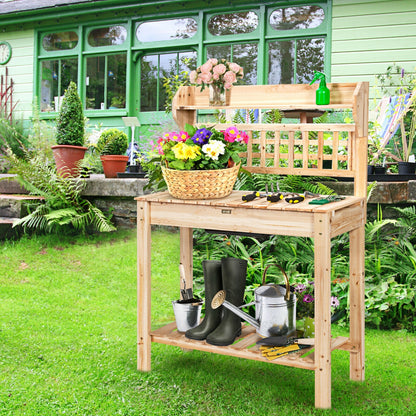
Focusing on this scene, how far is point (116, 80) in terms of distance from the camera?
31.2 feet

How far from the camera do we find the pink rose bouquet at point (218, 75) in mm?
3721

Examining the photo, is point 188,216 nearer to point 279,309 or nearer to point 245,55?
point 279,309

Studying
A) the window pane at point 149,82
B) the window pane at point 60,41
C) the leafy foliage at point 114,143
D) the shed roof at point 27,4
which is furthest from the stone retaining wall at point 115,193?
the shed roof at point 27,4

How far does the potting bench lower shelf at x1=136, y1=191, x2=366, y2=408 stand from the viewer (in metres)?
2.89

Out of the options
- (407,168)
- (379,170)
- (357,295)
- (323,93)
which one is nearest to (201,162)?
(323,93)

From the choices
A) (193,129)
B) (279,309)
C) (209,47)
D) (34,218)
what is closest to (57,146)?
(34,218)

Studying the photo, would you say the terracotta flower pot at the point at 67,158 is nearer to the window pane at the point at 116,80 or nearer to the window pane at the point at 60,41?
the window pane at the point at 116,80

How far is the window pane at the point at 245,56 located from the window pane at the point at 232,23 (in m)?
0.20

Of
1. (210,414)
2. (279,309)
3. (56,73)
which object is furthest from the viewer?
(56,73)

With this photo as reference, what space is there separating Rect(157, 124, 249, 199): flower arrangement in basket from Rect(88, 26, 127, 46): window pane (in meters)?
6.55

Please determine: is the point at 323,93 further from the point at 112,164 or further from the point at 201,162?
the point at 112,164

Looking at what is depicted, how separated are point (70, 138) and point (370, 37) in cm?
412

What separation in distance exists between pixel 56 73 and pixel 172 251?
545 cm

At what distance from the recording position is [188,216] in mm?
3297
